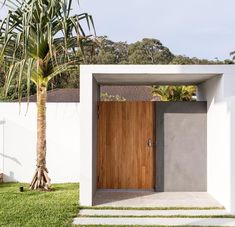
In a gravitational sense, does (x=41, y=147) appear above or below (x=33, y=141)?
below

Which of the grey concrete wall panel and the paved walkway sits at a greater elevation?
the grey concrete wall panel

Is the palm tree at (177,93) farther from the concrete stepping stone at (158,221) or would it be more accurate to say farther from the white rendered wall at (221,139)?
the concrete stepping stone at (158,221)

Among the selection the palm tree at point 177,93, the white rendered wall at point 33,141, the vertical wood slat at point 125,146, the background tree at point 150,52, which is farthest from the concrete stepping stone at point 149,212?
the background tree at point 150,52

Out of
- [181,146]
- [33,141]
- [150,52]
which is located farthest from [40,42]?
[150,52]

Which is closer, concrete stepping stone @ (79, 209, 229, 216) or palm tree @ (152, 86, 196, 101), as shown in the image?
concrete stepping stone @ (79, 209, 229, 216)

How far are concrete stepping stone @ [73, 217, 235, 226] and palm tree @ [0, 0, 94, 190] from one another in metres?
2.55

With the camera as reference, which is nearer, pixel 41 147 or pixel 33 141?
pixel 41 147

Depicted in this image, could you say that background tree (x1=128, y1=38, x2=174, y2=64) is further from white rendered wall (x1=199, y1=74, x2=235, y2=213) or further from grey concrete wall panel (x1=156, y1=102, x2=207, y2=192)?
white rendered wall (x1=199, y1=74, x2=235, y2=213)

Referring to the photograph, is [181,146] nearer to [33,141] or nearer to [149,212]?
[149,212]

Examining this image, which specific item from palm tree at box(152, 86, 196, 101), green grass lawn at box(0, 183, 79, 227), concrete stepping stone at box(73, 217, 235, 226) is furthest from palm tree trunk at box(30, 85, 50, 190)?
palm tree at box(152, 86, 196, 101)

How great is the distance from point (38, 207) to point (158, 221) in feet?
7.29

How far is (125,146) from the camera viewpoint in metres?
10.0

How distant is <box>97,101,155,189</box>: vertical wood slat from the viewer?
9938mm

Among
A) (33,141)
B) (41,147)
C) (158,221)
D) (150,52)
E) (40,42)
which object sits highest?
(150,52)
